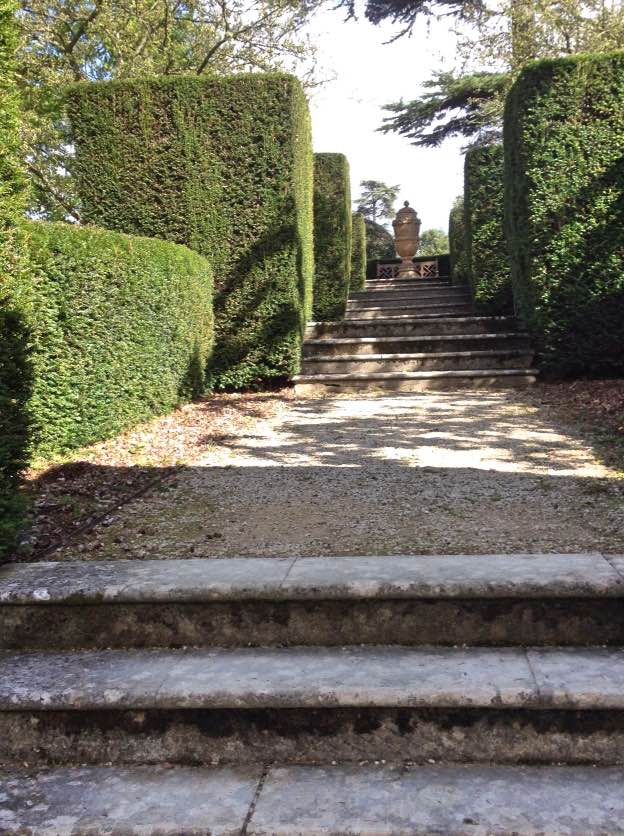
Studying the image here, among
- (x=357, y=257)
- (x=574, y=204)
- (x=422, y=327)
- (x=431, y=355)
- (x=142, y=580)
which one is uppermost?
(x=357, y=257)

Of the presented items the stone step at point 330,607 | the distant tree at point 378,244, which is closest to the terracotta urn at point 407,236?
the distant tree at point 378,244

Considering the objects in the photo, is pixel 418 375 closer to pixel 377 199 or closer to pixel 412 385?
pixel 412 385

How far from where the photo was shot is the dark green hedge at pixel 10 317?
9.01 ft

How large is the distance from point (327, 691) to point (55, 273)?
157 inches

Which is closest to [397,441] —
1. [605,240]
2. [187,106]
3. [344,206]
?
[605,240]

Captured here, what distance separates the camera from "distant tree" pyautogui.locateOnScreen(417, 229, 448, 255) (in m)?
41.1

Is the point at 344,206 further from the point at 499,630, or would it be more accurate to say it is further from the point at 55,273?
the point at 499,630

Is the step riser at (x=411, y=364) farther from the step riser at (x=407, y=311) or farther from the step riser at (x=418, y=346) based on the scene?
the step riser at (x=407, y=311)

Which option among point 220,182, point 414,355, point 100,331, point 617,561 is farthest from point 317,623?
point 220,182

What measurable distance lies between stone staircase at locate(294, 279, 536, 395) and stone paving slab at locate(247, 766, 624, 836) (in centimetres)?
706

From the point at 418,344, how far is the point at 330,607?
7597 millimetres

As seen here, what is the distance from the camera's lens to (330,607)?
2312mm

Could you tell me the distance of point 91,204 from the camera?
8781 millimetres

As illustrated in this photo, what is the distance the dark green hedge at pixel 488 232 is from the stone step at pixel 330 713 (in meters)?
9.86
